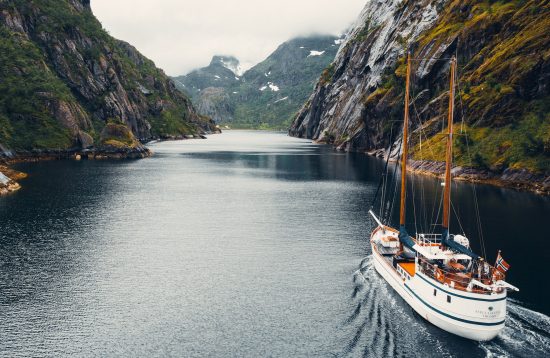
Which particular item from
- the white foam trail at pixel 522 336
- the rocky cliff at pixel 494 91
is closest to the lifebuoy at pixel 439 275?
the white foam trail at pixel 522 336

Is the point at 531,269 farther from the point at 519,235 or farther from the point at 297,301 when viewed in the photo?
the point at 297,301

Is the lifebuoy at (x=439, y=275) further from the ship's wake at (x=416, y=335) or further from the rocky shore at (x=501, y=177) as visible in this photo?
the rocky shore at (x=501, y=177)

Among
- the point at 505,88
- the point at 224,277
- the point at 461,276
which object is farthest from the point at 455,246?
the point at 505,88

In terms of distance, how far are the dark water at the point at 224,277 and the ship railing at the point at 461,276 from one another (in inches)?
177

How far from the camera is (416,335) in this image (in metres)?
40.3

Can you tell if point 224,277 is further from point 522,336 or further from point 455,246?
point 522,336

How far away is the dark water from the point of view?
127 ft

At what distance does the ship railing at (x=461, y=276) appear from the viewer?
40.1 metres

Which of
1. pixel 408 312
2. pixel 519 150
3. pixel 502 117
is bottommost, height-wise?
pixel 408 312

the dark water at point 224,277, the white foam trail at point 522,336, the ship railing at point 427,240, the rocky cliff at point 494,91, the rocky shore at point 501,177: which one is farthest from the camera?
the rocky cliff at point 494,91

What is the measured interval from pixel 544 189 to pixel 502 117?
3367cm

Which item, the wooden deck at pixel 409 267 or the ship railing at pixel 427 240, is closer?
the wooden deck at pixel 409 267

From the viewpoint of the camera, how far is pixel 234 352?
37.1 meters

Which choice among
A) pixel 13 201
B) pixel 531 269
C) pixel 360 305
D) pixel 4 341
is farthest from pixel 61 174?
pixel 531 269
